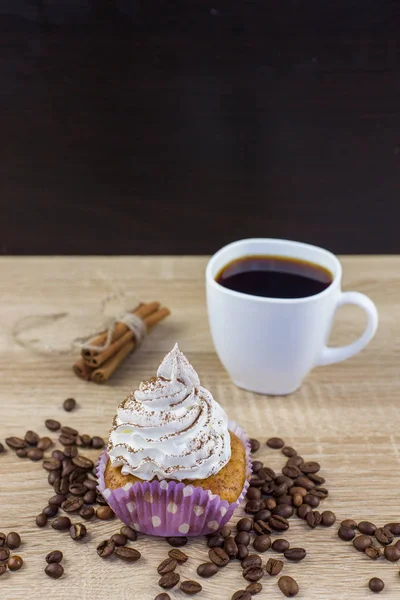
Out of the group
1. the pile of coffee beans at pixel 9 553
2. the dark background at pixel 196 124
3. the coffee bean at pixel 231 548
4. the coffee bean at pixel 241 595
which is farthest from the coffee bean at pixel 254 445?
the dark background at pixel 196 124

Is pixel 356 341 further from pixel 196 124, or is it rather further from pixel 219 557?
pixel 196 124

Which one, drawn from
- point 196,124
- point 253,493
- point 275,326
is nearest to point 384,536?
point 253,493

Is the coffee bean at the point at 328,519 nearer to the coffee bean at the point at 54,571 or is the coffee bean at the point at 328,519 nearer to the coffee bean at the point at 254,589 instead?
the coffee bean at the point at 254,589

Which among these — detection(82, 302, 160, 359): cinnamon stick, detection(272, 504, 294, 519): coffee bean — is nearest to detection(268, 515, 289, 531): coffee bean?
detection(272, 504, 294, 519): coffee bean

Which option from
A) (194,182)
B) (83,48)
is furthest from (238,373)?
(83,48)

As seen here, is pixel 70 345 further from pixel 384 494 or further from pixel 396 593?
pixel 396 593
